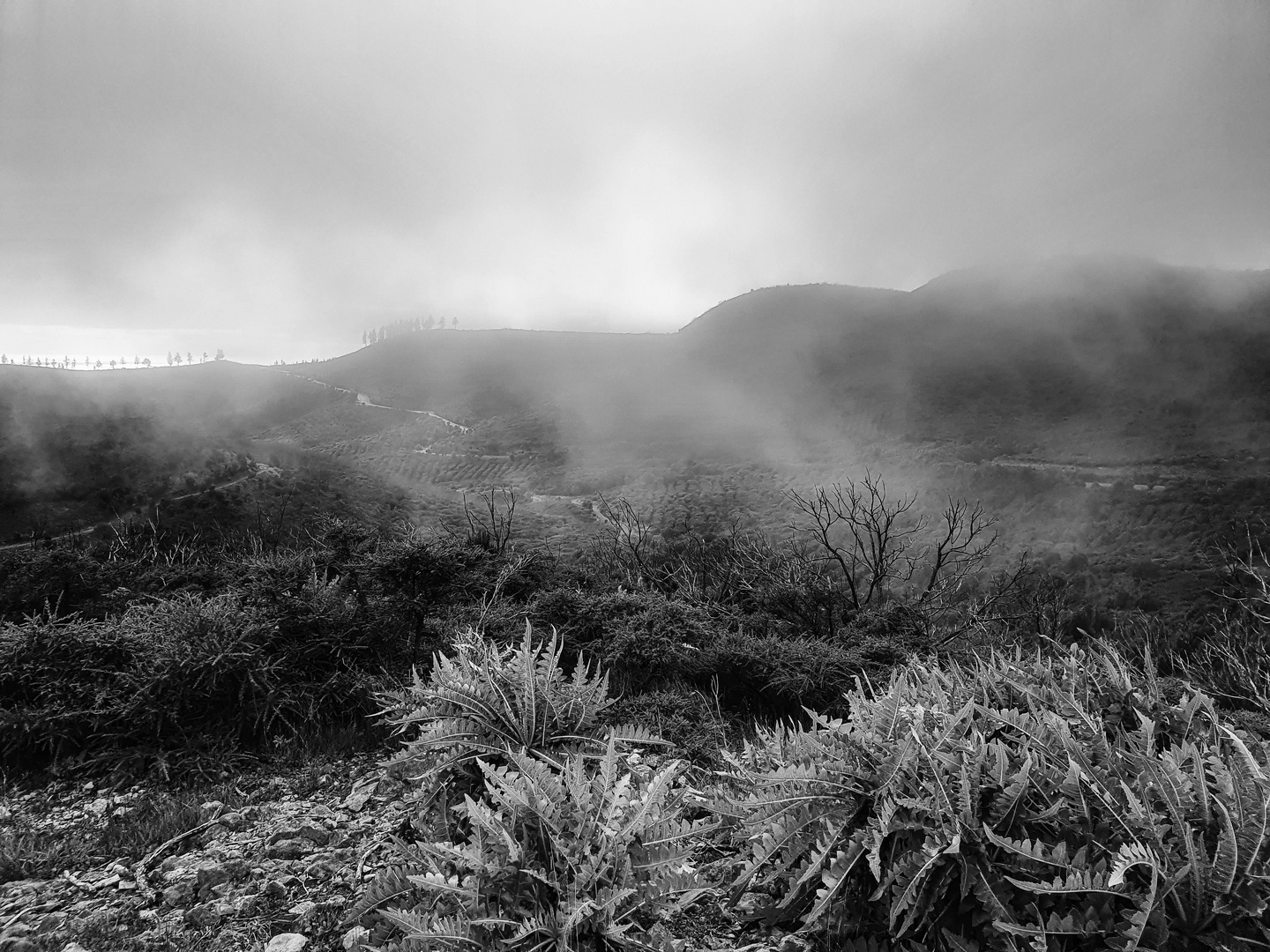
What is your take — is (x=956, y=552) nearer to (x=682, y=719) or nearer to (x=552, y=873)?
(x=682, y=719)

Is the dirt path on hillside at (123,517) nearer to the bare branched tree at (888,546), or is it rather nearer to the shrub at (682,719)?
the shrub at (682,719)

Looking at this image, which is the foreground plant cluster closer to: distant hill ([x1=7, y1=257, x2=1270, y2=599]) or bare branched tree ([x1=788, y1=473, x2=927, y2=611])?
bare branched tree ([x1=788, y1=473, x2=927, y2=611])

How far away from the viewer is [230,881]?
2283 mm

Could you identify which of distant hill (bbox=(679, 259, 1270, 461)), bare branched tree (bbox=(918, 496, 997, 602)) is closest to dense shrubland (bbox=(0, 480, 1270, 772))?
bare branched tree (bbox=(918, 496, 997, 602))

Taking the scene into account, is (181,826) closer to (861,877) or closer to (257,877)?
(257,877)

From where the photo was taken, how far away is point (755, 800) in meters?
1.56

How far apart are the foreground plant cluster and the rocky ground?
212mm

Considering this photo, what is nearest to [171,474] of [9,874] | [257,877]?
[9,874]

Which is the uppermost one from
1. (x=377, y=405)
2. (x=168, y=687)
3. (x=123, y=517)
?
(x=377, y=405)

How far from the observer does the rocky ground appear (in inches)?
76.2

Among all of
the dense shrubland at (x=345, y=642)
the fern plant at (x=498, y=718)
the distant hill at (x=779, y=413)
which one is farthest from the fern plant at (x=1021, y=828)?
the distant hill at (x=779, y=413)

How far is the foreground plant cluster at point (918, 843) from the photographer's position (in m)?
1.14

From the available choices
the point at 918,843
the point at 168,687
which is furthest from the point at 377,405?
the point at 918,843

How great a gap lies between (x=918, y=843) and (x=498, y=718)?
1.27 m
